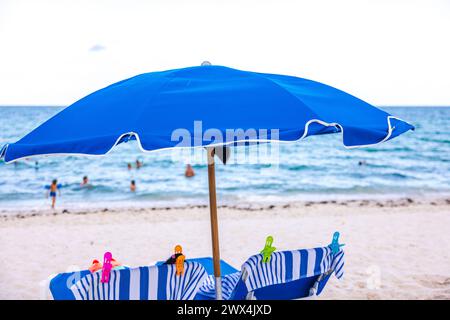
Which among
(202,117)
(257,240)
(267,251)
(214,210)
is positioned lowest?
(257,240)

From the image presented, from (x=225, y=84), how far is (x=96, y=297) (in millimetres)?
1585

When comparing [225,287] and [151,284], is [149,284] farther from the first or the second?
[225,287]

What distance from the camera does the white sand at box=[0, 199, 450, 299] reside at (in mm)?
6238

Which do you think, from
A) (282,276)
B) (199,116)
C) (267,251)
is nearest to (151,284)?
(267,251)

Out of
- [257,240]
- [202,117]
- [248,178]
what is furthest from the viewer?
[248,178]

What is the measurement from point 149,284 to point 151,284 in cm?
1

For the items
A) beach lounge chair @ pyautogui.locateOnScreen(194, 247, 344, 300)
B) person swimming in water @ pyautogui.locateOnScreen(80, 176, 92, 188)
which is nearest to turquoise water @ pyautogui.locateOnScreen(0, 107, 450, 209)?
person swimming in water @ pyautogui.locateOnScreen(80, 176, 92, 188)

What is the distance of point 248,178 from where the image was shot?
2086 centimetres

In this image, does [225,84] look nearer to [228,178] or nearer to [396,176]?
[228,178]

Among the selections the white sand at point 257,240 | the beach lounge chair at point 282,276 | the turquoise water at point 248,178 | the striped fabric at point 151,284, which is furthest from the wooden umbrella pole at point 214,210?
the turquoise water at point 248,178

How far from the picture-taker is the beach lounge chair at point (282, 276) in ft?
11.0

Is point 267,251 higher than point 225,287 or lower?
higher

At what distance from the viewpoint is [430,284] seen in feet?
19.7

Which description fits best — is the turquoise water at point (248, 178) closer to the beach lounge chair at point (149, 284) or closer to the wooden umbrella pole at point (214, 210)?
the wooden umbrella pole at point (214, 210)
